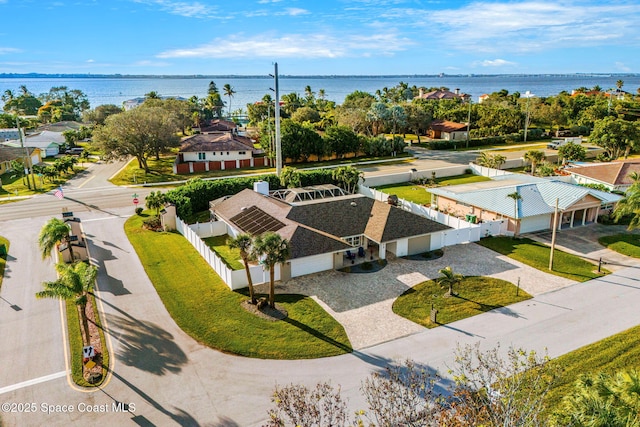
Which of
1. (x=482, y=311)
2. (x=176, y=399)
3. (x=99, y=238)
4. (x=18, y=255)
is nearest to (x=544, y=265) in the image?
(x=482, y=311)

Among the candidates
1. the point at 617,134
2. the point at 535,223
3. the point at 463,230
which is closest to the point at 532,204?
the point at 535,223

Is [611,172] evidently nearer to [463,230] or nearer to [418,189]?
[418,189]

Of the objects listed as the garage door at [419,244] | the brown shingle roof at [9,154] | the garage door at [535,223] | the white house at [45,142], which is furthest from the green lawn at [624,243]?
the white house at [45,142]

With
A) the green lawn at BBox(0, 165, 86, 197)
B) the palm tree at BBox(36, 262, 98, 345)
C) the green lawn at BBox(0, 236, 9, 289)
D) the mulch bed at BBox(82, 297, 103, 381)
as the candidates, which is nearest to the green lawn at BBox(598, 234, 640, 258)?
the mulch bed at BBox(82, 297, 103, 381)

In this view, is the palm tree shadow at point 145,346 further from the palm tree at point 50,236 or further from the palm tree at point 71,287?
the palm tree at point 50,236

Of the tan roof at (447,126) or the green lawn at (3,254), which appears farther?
the tan roof at (447,126)

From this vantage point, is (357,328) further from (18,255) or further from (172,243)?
(18,255)

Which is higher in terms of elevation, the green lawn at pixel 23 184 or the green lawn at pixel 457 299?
the green lawn at pixel 23 184
